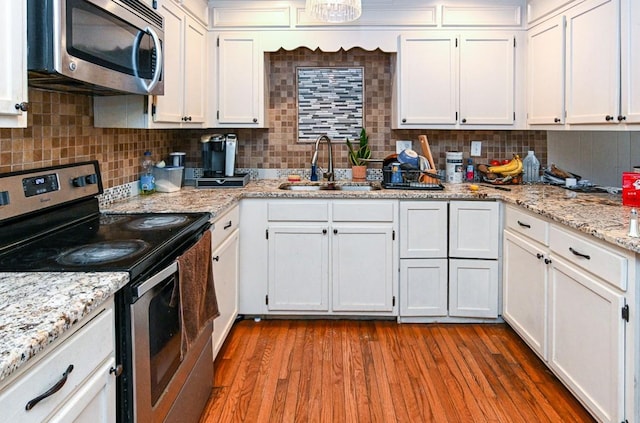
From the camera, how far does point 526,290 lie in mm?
2643

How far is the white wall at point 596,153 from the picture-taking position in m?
2.84

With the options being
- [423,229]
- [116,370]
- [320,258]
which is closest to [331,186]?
[320,258]

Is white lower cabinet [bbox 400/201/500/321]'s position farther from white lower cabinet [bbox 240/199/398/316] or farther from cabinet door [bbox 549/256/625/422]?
cabinet door [bbox 549/256/625/422]

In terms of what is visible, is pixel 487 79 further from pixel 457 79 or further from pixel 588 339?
pixel 588 339

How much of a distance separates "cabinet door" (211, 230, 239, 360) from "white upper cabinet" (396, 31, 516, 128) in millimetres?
1523

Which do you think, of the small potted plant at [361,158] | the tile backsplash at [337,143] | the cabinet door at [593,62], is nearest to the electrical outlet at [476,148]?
the tile backsplash at [337,143]

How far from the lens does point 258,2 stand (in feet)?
11.1

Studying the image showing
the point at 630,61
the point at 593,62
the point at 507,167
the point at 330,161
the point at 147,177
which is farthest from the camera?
the point at 330,161

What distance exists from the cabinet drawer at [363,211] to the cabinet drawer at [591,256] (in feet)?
3.40

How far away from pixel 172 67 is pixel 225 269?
3.75ft

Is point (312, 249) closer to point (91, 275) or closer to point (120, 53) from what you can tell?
point (120, 53)

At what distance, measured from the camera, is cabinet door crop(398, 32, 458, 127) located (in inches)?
132

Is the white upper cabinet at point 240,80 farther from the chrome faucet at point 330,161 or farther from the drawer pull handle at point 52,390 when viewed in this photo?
the drawer pull handle at point 52,390

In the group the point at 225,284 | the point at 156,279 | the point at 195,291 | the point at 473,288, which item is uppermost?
the point at 156,279
